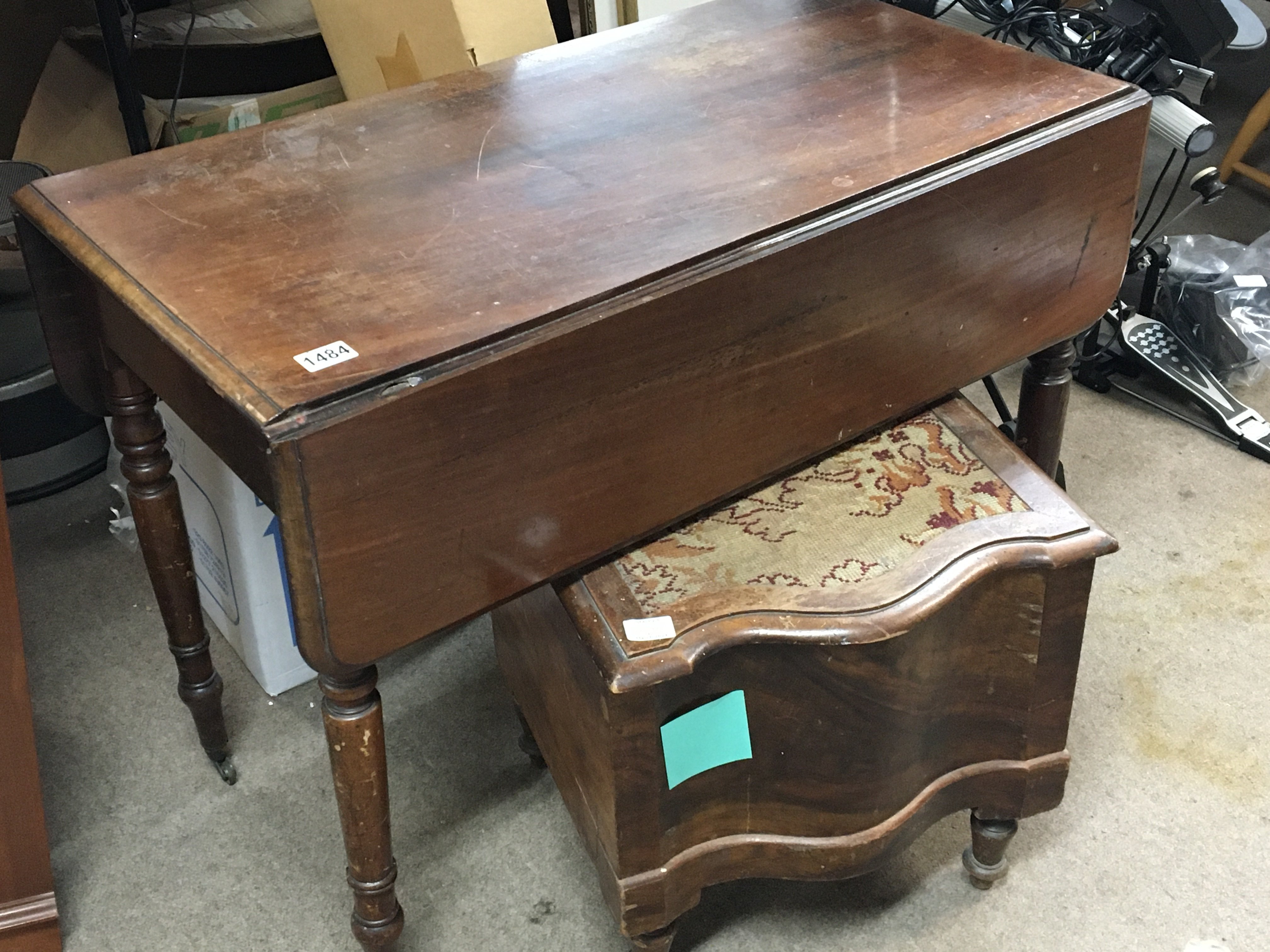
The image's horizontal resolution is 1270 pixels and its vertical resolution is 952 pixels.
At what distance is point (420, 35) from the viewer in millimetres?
1719

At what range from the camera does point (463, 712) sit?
160 cm

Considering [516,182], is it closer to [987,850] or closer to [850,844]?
[850,844]

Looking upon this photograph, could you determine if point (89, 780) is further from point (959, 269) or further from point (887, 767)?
point (959, 269)

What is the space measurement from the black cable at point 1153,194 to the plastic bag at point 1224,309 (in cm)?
9

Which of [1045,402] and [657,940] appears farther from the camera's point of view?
[1045,402]

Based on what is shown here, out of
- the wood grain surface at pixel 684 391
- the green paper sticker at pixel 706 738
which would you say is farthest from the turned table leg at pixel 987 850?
the wood grain surface at pixel 684 391

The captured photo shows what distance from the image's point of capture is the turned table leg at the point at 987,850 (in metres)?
1.30

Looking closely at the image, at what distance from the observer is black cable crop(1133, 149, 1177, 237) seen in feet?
6.38

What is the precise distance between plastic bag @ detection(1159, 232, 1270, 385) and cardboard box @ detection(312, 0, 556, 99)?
109 centimetres

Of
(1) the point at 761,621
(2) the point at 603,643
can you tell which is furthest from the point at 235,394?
(1) the point at 761,621

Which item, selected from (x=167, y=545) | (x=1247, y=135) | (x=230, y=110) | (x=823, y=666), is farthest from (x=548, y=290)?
(x=1247, y=135)

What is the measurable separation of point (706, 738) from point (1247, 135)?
2077 millimetres

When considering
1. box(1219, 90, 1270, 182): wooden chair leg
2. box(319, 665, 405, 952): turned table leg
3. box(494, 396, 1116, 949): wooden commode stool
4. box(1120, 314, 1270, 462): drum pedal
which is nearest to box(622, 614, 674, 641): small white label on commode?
box(494, 396, 1116, 949): wooden commode stool

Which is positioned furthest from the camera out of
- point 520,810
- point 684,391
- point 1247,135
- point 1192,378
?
point 1247,135
